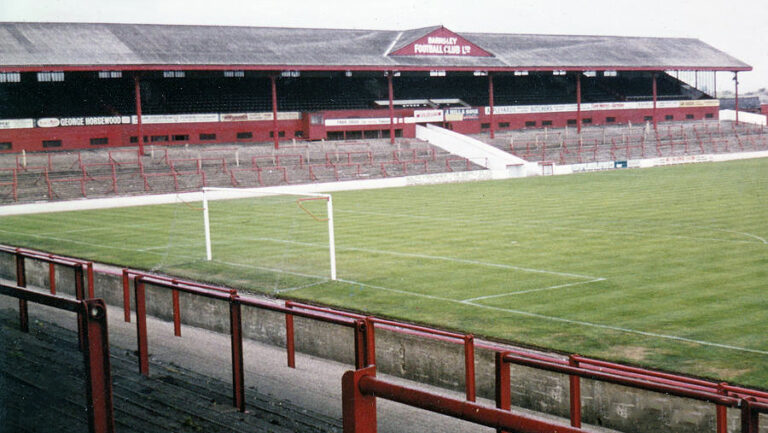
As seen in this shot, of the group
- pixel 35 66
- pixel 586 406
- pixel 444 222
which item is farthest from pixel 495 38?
pixel 586 406

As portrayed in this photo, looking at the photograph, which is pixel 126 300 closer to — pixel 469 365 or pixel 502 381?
pixel 469 365

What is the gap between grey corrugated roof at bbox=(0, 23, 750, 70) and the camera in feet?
166

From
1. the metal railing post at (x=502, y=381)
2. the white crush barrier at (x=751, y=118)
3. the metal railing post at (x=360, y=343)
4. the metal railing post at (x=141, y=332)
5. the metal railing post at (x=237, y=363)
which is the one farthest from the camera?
the white crush barrier at (x=751, y=118)

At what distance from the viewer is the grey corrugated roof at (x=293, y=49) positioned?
166 feet

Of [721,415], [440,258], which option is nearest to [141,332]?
[721,415]

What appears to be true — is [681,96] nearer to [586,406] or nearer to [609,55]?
[609,55]

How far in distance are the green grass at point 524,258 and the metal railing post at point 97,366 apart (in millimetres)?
7836

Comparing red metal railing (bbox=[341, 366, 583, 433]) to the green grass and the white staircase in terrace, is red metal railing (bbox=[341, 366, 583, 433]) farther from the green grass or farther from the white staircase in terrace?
the white staircase in terrace

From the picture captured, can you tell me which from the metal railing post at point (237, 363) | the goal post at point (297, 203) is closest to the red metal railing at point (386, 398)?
the metal railing post at point (237, 363)

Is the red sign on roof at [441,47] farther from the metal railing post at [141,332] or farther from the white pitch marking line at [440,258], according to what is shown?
A: the metal railing post at [141,332]

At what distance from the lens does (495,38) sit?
71.8 m

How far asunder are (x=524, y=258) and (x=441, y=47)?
151 ft

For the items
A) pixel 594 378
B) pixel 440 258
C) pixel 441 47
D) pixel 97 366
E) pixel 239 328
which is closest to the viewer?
pixel 97 366

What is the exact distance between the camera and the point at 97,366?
518 cm
